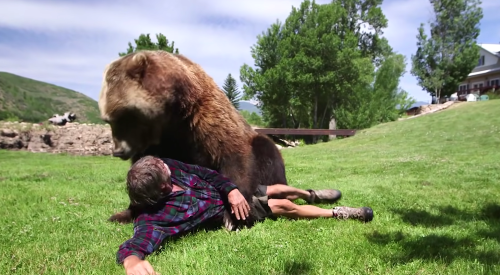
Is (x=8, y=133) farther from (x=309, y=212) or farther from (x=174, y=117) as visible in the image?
(x=309, y=212)

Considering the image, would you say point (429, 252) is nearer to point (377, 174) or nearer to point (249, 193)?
point (249, 193)

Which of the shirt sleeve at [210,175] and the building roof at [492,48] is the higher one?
the building roof at [492,48]

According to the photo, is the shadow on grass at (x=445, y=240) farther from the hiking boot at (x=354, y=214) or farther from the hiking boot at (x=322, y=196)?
the hiking boot at (x=322, y=196)

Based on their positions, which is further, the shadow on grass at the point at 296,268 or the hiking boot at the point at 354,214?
the hiking boot at the point at 354,214

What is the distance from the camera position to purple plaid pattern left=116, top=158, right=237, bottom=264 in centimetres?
295

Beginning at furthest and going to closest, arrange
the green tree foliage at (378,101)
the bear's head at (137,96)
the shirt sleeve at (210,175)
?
the green tree foliage at (378,101)
the shirt sleeve at (210,175)
the bear's head at (137,96)

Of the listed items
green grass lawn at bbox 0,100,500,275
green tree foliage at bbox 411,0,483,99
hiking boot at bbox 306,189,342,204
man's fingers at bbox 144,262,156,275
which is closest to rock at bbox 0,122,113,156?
green grass lawn at bbox 0,100,500,275

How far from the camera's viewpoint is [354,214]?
3.96 meters

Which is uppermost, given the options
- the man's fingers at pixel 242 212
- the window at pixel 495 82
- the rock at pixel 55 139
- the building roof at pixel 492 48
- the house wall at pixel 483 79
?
Result: the building roof at pixel 492 48

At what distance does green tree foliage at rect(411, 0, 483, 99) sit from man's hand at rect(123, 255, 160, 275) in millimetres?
44946

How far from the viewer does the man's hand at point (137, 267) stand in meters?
2.43

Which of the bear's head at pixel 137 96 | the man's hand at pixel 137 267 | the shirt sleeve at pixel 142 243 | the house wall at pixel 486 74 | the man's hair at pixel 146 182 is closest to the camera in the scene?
the man's hand at pixel 137 267

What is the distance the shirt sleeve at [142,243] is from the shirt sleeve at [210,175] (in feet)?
2.29

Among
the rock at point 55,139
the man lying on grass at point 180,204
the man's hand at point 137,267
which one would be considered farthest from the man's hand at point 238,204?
the rock at point 55,139
